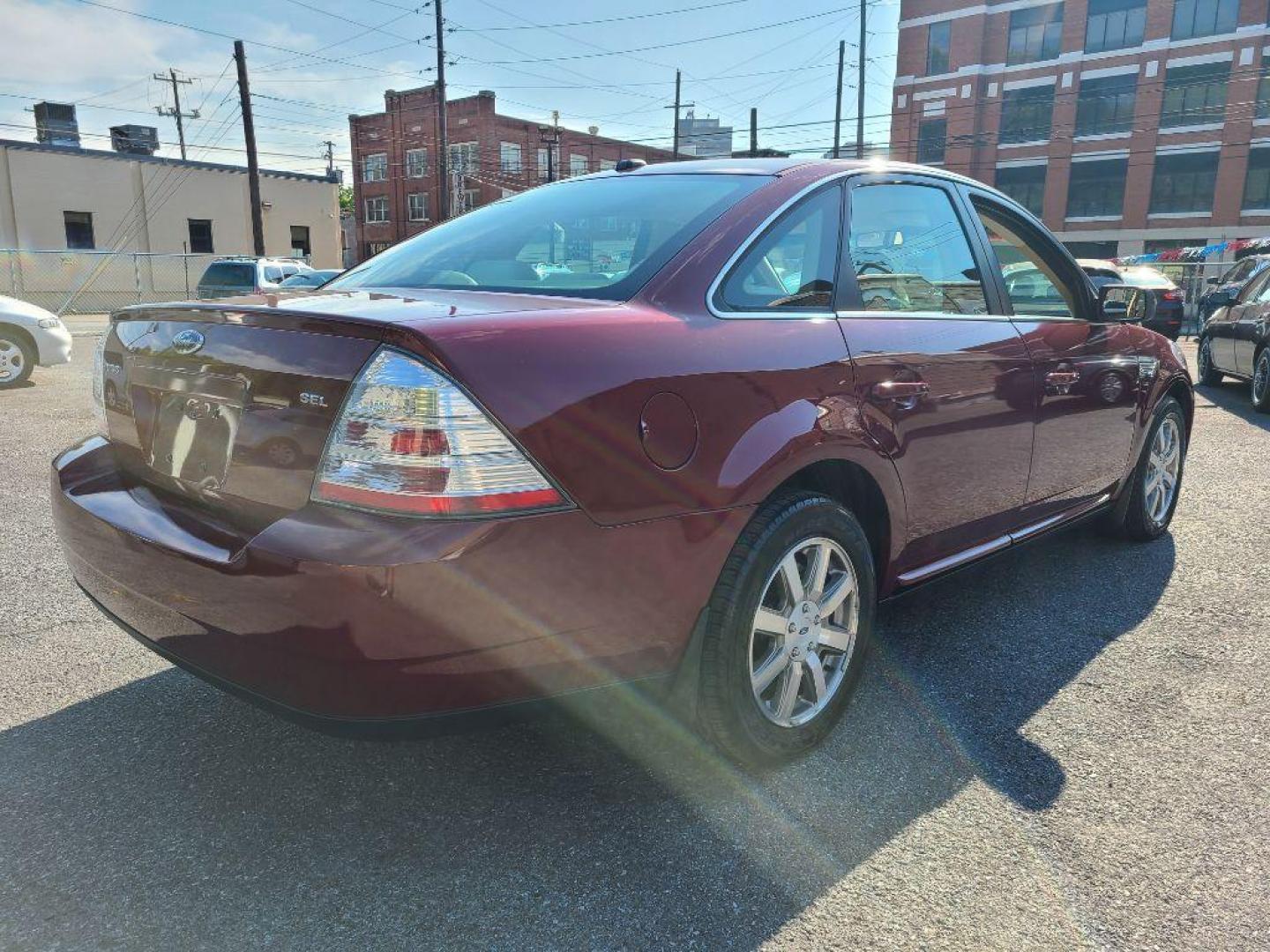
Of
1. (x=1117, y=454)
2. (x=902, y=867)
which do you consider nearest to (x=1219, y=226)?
(x=1117, y=454)

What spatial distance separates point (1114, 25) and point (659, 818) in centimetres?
5353

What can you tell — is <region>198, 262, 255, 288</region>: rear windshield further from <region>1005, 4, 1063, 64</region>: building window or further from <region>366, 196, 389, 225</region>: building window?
<region>1005, 4, 1063, 64</region>: building window

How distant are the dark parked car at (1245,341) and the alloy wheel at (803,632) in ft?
29.1

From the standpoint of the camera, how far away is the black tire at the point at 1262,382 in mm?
9297

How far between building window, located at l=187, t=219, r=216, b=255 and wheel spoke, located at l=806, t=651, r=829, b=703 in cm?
3890

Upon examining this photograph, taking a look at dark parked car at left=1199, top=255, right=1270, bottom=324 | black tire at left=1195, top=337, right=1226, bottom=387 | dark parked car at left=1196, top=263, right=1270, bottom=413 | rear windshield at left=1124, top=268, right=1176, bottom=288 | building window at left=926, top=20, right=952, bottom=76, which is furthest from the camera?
building window at left=926, top=20, right=952, bottom=76

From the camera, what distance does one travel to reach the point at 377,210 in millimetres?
54906

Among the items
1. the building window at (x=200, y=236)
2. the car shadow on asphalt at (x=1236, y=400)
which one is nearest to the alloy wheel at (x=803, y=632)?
the car shadow on asphalt at (x=1236, y=400)

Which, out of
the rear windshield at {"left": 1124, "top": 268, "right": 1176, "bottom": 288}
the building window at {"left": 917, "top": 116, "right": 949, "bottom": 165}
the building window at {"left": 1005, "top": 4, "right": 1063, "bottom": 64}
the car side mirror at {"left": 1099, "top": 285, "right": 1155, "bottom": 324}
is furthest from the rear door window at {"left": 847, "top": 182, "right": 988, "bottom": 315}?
the building window at {"left": 1005, "top": 4, "right": 1063, "bottom": 64}

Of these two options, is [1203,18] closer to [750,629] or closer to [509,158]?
[509,158]

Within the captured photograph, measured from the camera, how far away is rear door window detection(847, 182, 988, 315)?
9.34 ft

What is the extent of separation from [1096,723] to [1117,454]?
1.71 meters

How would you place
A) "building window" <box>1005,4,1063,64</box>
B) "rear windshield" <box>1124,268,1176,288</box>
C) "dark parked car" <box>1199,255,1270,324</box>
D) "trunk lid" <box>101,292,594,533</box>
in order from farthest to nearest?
"building window" <box>1005,4,1063,64</box> → "rear windshield" <box>1124,268,1176,288</box> → "dark parked car" <box>1199,255,1270,324</box> → "trunk lid" <box>101,292,594,533</box>

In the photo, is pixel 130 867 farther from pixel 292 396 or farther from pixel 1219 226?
pixel 1219 226
